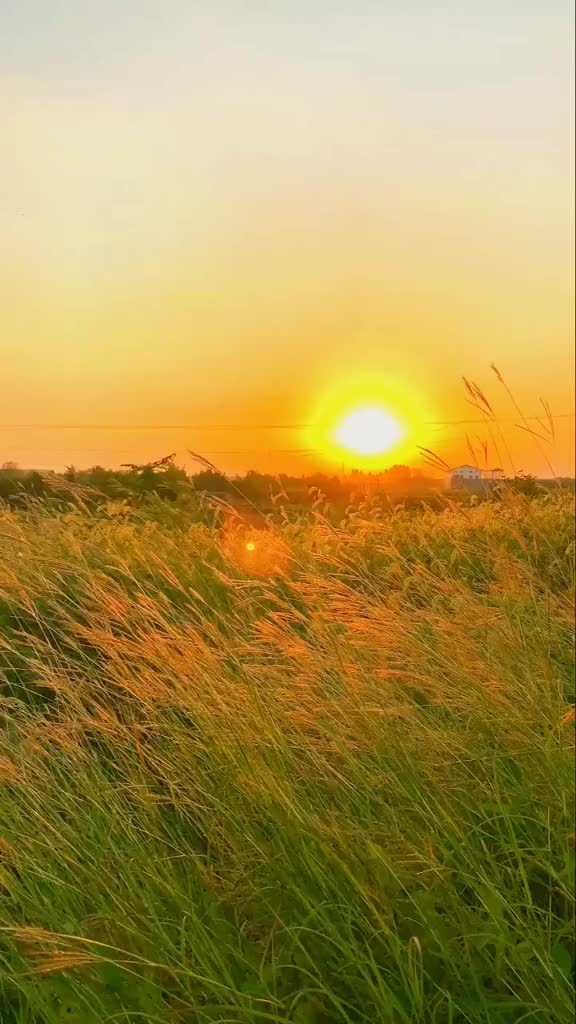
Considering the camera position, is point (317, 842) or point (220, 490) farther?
point (220, 490)

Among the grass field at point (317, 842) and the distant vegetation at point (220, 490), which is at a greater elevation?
the distant vegetation at point (220, 490)

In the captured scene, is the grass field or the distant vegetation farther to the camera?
the distant vegetation

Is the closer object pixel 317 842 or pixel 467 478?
pixel 317 842

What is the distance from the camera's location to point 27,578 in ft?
15.2

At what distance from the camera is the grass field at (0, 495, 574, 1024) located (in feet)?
6.08

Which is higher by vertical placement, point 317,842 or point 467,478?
point 467,478

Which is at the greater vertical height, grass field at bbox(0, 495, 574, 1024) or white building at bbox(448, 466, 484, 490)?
white building at bbox(448, 466, 484, 490)

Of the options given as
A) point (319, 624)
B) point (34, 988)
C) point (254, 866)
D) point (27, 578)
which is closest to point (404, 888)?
point (254, 866)

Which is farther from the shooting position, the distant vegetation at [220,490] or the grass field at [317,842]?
the distant vegetation at [220,490]

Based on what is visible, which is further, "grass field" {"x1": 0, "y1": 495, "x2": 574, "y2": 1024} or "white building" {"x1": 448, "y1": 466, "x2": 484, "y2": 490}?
"white building" {"x1": 448, "y1": 466, "x2": 484, "y2": 490}

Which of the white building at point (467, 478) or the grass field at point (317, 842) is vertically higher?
the white building at point (467, 478)

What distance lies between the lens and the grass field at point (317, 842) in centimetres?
185

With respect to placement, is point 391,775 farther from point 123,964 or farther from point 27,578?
point 27,578

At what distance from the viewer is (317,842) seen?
211 cm
